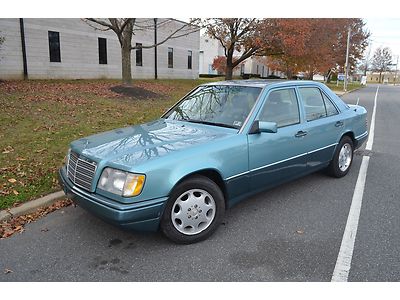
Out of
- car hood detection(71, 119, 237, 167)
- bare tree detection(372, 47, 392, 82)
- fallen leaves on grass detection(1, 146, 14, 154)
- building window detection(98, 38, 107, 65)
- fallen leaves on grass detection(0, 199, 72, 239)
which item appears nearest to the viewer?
car hood detection(71, 119, 237, 167)

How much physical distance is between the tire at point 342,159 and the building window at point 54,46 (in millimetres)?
19612

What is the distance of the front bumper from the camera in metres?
2.81

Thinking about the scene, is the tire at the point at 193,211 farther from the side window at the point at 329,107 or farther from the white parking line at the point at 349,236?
the side window at the point at 329,107

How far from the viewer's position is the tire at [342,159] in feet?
16.3

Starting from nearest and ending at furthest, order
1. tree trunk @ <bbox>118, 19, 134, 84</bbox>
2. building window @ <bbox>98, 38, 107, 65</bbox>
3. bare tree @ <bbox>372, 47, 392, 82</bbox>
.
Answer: tree trunk @ <bbox>118, 19, 134, 84</bbox> < building window @ <bbox>98, 38, 107, 65</bbox> < bare tree @ <bbox>372, 47, 392, 82</bbox>

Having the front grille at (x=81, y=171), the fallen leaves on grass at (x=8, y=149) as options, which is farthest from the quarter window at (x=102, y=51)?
the front grille at (x=81, y=171)

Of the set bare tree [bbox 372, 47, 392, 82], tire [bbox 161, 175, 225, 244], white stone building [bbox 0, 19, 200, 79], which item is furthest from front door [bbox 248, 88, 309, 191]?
bare tree [bbox 372, 47, 392, 82]

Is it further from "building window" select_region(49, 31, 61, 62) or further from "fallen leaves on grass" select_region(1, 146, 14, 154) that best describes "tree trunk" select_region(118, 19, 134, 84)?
"fallen leaves on grass" select_region(1, 146, 14, 154)

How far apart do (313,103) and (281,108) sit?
2.59 feet

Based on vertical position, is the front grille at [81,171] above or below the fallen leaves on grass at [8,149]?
above

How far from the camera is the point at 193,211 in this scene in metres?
3.19

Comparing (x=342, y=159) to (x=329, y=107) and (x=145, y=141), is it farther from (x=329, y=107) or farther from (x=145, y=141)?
(x=145, y=141)

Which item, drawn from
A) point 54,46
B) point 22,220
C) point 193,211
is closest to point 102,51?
point 54,46

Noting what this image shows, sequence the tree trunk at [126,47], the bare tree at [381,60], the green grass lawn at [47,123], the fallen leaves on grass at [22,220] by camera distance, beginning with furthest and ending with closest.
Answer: the bare tree at [381,60] → the tree trunk at [126,47] → the green grass lawn at [47,123] → the fallen leaves on grass at [22,220]
